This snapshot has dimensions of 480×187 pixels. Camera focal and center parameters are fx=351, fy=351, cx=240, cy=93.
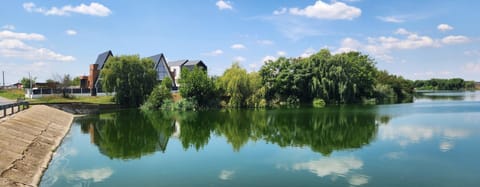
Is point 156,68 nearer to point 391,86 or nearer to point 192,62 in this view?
point 192,62

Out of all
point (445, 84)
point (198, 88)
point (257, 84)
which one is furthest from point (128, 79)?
point (445, 84)

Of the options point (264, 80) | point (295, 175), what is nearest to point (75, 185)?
point (295, 175)

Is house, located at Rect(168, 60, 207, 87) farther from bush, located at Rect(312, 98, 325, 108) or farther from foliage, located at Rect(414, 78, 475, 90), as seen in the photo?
foliage, located at Rect(414, 78, 475, 90)

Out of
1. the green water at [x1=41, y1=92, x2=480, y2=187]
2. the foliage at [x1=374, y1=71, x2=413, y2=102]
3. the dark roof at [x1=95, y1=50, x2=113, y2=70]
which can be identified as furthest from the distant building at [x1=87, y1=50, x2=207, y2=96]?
the foliage at [x1=374, y1=71, x2=413, y2=102]

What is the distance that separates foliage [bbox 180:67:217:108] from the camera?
1699 inches

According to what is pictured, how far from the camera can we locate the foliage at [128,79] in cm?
4200

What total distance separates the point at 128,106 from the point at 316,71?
25.9 m

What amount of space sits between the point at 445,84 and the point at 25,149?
→ 156277mm

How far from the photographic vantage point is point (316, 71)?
4984cm

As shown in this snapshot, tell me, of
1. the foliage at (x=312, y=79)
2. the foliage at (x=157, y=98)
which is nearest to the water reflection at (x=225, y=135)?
the foliage at (x=157, y=98)

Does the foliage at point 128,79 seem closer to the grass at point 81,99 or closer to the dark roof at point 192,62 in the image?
the grass at point 81,99

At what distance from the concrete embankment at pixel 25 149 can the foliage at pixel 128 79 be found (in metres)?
21.3

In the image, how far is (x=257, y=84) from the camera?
45625 mm

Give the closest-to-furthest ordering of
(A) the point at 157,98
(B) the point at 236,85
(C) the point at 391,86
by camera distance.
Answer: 1. (A) the point at 157,98
2. (B) the point at 236,85
3. (C) the point at 391,86
